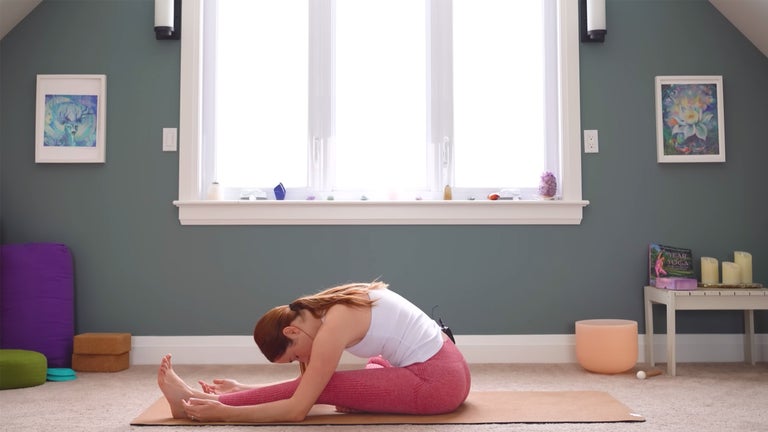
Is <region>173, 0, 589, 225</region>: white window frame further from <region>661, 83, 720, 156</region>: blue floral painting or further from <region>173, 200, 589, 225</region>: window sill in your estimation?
<region>661, 83, 720, 156</region>: blue floral painting

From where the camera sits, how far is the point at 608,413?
2492 millimetres

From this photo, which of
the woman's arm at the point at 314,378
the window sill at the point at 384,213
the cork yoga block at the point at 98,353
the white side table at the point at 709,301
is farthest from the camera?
the window sill at the point at 384,213

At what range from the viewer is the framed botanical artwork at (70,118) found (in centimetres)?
372

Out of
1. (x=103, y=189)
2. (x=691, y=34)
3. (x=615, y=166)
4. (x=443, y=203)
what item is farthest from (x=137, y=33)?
(x=691, y=34)

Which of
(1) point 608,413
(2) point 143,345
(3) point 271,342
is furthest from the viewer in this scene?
(2) point 143,345

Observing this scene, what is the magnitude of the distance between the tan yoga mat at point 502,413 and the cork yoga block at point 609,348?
1.88 ft

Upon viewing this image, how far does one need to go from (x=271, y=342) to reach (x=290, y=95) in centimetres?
187

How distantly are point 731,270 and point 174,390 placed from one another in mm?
2581

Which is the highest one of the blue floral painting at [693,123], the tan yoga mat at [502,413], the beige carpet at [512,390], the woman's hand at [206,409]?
the blue floral painting at [693,123]

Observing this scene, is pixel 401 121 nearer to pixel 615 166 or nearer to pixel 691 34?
pixel 615 166

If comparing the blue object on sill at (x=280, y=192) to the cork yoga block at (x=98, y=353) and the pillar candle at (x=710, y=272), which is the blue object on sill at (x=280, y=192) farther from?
the pillar candle at (x=710, y=272)

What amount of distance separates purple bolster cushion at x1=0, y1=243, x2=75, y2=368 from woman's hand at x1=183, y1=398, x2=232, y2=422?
1456mm

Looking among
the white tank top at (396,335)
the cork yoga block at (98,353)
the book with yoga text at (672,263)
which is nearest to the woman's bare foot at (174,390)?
the white tank top at (396,335)

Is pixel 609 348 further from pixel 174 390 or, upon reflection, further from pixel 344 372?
pixel 174 390
